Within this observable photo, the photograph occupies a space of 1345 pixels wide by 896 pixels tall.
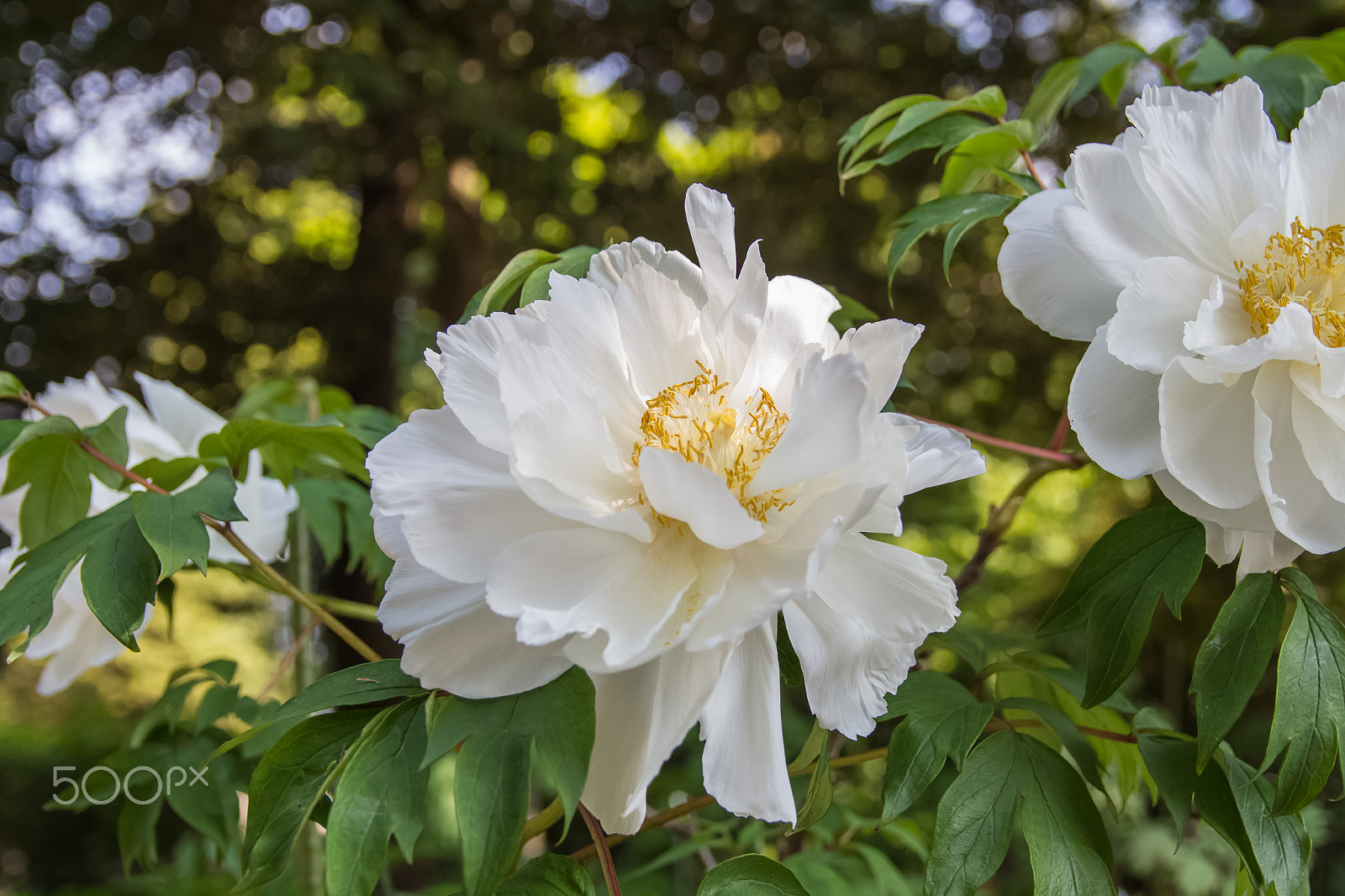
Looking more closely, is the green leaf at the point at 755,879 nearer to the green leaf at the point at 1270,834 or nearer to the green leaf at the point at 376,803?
the green leaf at the point at 376,803

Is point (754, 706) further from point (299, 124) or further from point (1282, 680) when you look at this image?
point (299, 124)

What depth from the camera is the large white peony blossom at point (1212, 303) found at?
0.59m

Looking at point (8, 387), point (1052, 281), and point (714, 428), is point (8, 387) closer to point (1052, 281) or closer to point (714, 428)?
point (714, 428)

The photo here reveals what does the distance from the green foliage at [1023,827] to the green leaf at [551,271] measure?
46cm

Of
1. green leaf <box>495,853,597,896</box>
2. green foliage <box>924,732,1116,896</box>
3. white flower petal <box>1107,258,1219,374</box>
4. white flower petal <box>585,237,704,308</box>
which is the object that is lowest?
green foliage <box>924,732,1116,896</box>

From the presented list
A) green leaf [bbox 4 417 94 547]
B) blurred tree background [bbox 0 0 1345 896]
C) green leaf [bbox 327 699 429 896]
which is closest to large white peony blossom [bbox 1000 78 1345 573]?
green leaf [bbox 327 699 429 896]

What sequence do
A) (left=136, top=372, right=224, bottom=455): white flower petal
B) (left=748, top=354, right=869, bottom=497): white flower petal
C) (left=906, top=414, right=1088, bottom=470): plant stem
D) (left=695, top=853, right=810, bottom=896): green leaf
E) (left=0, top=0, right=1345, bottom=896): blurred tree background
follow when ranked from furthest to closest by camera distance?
(left=0, top=0, right=1345, bottom=896): blurred tree background → (left=136, top=372, right=224, bottom=455): white flower petal → (left=906, top=414, right=1088, bottom=470): plant stem → (left=695, top=853, right=810, bottom=896): green leaf → (left=748, top=354, right=869, bottom=497): white flower petal

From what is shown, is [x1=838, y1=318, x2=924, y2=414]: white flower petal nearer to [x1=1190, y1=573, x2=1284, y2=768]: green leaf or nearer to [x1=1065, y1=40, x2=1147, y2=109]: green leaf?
[x1=1190, y1=573, x2=1284, y2=768]: green leaf

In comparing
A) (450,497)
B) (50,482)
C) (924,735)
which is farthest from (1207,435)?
(50,482)

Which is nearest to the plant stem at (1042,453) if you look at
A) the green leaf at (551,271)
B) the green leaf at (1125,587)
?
the green leaf at (1125,587)

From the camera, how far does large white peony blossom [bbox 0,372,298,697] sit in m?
0.98

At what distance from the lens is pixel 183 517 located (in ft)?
2.27

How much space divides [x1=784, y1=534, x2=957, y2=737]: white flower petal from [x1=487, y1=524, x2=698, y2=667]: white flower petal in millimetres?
79

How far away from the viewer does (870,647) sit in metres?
0.53
